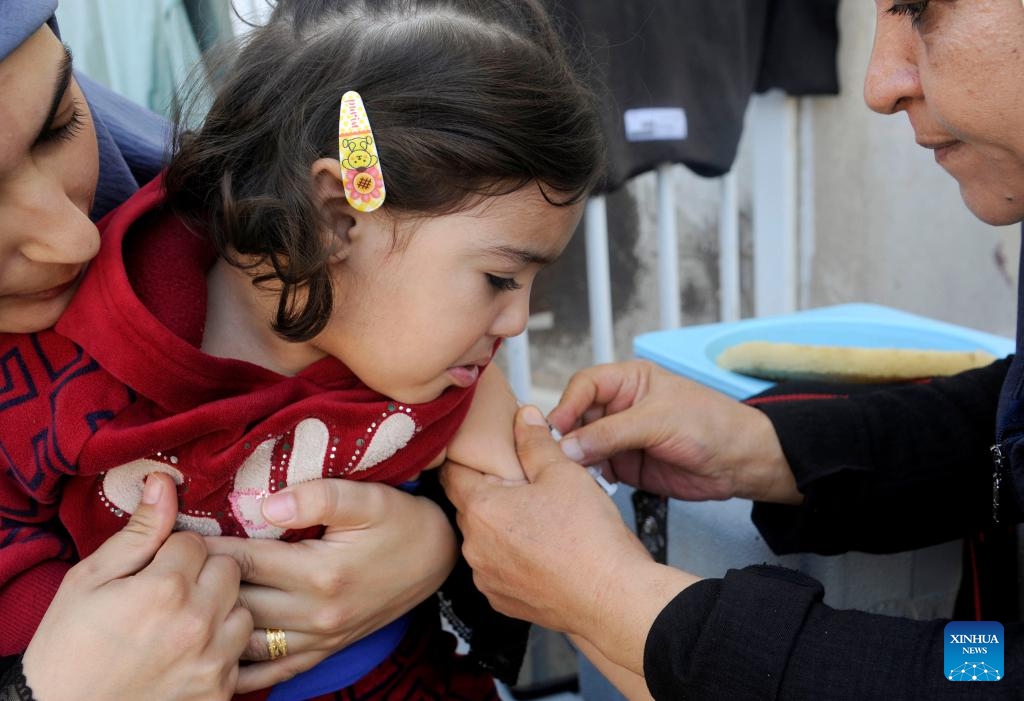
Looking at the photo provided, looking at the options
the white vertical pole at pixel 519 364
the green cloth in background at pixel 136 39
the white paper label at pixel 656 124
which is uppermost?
the green cloth in background at pixel 136 39

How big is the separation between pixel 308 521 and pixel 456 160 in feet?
1.36

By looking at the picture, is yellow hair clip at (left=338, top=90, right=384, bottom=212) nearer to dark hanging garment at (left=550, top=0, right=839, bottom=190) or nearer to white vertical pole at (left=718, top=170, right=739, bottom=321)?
dark hanging garment at (left=550, top=0, right=839, bottom=190)

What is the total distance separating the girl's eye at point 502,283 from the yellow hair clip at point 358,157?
15 centimetres

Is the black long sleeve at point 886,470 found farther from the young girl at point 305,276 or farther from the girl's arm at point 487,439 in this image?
the young girl at point 305,276

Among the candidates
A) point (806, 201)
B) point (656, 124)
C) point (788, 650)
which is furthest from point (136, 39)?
point (806, 201)

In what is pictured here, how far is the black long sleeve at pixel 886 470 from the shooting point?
1280mm

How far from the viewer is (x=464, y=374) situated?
1092 millimetres

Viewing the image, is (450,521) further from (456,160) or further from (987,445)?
(987,445)

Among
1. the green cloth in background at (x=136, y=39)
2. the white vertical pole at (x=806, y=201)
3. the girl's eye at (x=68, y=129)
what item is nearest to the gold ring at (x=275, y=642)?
the girl's eye at (x=68, y=129)

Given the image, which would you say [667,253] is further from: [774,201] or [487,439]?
[487,439]

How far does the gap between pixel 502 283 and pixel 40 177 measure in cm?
46

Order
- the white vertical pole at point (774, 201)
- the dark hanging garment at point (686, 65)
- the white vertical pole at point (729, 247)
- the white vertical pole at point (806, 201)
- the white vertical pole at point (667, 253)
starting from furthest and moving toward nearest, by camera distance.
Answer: the white vertical pole at point (806, 201) → the white vertical pole at point (774, 201) → the white vertical pole at point (729, 247) → the white vertical pole at point (667, 253) → the dark hanging garment at point (686, 65)

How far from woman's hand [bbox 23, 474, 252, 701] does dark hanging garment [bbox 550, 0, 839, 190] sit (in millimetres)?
1456

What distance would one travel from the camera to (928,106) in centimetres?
100
